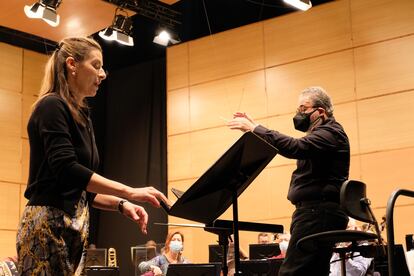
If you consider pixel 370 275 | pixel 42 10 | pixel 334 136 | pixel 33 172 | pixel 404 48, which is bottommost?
pixel 370 275

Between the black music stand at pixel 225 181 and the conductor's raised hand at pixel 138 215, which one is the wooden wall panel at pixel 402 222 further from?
the conductor's raised hand at pixel 138 215

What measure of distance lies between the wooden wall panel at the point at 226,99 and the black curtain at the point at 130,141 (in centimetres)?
86

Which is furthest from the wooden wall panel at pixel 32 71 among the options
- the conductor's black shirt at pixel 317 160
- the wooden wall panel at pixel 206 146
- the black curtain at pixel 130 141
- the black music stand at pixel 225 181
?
the black music stand at pixel 225 181

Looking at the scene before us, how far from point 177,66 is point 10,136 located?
2.78m

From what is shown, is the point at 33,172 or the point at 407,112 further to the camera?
the point at 407,112

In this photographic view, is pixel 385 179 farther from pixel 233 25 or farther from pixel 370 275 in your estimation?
pixel 233 25

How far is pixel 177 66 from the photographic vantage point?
32.4 feet

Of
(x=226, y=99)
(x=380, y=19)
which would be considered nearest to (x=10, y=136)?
(x=226, y=99)

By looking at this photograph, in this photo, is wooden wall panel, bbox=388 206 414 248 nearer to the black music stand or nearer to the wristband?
the black music stand

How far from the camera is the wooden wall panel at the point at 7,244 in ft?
30.7

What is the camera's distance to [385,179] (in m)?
7.63

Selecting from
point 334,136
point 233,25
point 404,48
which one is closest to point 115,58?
point 233,25

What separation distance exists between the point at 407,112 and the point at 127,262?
5071 millimetres

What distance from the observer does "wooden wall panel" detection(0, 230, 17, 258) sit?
30.7ft
